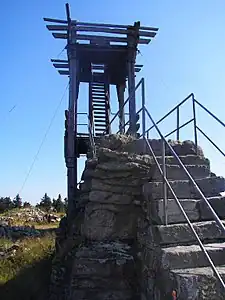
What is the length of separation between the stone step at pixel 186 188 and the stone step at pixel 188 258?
1.08 m

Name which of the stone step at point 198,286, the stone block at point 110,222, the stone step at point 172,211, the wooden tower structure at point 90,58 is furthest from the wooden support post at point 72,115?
the stone step at point 198,286

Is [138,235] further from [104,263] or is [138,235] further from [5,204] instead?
[5,204]

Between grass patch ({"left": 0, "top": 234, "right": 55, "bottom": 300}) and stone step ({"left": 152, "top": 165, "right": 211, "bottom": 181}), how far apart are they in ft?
10.2

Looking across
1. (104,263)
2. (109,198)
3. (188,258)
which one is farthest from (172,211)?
(109,198)

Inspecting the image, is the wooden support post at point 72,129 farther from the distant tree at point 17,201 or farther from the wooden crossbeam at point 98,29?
the distant tree at point 17,201

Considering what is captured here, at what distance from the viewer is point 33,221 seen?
76.0 ft

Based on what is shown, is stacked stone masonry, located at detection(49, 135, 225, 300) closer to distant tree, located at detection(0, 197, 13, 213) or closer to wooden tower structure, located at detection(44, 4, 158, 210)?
wooden tower structure, located at detection(44, 4, 158, 210)

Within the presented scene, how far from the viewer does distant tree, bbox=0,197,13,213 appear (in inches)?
1171

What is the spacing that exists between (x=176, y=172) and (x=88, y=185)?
67.5 inches

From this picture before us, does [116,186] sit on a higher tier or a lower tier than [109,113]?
lower

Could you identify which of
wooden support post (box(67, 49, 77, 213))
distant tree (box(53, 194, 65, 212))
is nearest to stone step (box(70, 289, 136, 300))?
wooden support post (box(67, 49, 77, 213))

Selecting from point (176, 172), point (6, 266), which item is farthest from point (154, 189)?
point (6, 266)

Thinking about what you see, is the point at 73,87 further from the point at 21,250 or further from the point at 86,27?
the point at 21,250

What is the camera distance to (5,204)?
31406 millimetres
